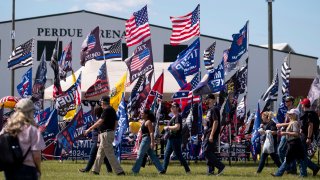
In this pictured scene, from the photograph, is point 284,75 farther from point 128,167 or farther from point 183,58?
point 128,167

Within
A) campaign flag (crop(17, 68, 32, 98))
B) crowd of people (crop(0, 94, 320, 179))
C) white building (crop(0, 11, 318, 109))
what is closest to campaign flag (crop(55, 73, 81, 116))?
campaign flag (crop(17, 68, 32, 98))

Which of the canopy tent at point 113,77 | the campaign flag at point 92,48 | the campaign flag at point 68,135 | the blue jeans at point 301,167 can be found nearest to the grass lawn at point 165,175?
the blue jeans at point 301,167

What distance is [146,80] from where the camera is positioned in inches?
862

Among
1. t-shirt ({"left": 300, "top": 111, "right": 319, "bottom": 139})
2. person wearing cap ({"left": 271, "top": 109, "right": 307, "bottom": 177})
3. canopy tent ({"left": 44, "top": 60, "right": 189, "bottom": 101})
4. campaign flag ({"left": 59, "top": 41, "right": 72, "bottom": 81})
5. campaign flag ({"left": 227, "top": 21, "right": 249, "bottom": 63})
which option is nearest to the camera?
person wearing cap ({"left": 271, "top": 109, "right": 307, "bottom": 177})

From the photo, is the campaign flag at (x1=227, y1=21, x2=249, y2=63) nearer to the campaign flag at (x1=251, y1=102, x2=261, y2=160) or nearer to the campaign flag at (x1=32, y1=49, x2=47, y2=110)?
the campaign flag at (x1=251, y1=102, x2=261, y2=160)

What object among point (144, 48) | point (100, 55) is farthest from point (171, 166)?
point (100, 55)

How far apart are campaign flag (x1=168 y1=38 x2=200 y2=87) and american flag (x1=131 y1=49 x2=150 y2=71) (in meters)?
1.33

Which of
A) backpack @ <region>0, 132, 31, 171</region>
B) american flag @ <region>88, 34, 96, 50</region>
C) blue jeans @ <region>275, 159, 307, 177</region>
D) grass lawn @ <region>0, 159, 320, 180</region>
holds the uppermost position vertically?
american flag @ <region>88, 34, 96, 50</region>

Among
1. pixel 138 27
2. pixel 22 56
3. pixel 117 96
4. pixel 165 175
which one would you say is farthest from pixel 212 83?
pixel 22 56

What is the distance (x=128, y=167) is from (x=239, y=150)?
3981 millimetres

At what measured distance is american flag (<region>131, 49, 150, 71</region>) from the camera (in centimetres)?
2070

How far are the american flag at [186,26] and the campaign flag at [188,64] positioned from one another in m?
1.48

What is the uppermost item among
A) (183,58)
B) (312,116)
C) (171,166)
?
(183,58)

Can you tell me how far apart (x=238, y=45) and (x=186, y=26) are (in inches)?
71.7
